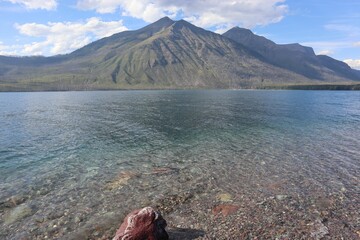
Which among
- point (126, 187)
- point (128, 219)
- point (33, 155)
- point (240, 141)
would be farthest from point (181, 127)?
point (128, 219)

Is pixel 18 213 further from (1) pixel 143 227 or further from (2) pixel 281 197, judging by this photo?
(2) pixel 281 197

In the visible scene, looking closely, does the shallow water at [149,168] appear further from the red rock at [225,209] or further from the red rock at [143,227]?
the red rock at [143,227]

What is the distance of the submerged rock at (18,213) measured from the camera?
786 inches

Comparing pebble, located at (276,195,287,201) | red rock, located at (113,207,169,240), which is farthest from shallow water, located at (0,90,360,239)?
red rock, located at (113,207,169,240)

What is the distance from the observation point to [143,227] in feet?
52.6

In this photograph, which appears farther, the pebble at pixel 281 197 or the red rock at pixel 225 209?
the pebble at pixel 281 197

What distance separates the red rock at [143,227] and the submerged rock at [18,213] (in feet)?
29.2

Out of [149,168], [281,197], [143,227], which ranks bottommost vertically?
[149,168]

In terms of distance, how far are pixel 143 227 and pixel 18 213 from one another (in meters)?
11.0

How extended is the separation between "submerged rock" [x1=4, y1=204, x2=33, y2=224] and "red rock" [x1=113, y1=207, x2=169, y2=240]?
889 centimetres

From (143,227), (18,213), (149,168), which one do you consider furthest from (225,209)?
(18,213)

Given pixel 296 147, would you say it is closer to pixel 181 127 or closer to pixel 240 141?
pixel 240 141

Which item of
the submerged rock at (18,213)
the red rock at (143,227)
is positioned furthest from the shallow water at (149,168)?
the red rock at (143,227)

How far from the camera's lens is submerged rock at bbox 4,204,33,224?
786 inches
